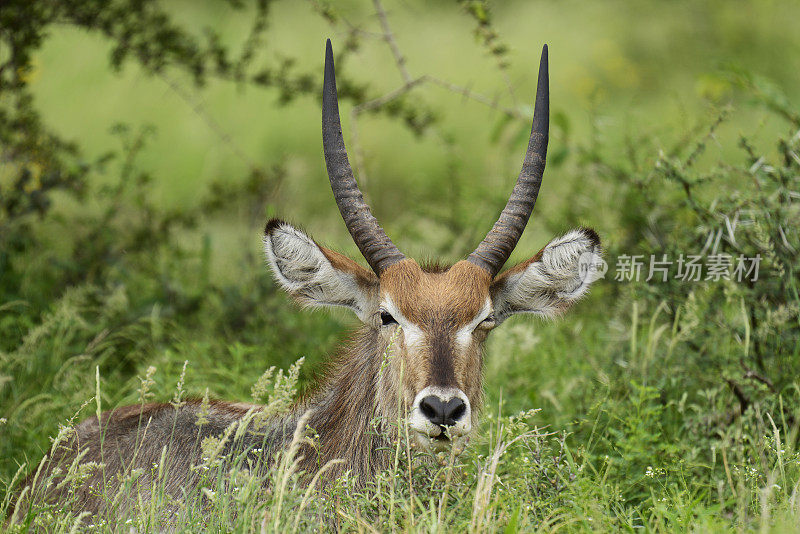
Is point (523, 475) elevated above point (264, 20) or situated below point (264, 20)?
below

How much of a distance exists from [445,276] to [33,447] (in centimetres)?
245

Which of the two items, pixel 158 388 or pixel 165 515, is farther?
pixel 158 388

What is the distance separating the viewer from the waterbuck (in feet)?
12.9

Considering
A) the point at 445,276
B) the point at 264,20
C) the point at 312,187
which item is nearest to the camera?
the point at 445,276

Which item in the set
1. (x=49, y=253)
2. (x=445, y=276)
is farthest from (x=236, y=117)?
(x=445, y=276)

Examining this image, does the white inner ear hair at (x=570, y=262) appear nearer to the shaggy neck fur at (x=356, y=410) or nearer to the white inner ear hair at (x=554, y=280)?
the white inner ear hair at (x=554, y=280)

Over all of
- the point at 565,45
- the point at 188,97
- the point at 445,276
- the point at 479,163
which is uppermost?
the point at 565,45

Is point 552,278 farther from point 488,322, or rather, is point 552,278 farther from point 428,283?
point 428,283

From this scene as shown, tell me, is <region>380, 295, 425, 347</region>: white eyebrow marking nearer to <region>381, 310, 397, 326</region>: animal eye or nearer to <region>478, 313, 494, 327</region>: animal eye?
<region>381, 310, 397, 326</region>: animal eye

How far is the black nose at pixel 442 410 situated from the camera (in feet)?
11.6

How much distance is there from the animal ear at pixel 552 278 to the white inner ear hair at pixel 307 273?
2.21 ft

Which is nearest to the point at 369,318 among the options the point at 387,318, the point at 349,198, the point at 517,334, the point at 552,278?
the point at 387,318

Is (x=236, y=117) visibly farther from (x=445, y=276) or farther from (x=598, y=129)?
(x=445, y=276)

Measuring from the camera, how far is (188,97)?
20.4 ft
